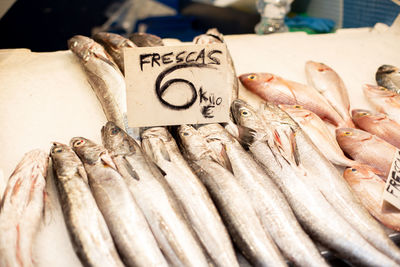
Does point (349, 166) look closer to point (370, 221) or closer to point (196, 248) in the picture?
point (370, 221)

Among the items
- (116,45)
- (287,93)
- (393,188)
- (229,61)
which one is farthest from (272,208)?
(116,45)

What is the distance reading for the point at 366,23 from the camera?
13.3 feet

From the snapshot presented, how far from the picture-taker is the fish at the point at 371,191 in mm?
1292

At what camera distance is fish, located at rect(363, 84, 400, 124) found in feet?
6.25

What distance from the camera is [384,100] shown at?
196cm

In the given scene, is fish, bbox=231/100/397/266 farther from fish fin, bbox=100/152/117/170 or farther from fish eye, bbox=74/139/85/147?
fish eye, bbox=74/139/85/147

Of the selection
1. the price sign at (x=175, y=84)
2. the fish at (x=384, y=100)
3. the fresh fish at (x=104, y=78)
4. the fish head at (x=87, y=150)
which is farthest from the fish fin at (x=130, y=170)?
the fish at (x=384, y=100)

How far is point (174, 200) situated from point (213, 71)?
0.61 m

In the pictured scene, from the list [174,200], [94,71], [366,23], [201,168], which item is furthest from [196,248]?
[366,23]

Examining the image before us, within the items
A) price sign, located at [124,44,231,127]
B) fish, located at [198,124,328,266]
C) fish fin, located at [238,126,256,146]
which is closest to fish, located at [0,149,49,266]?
price sign, located at [124,44,231,127]

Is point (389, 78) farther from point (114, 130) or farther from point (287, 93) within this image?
point (114, 130)

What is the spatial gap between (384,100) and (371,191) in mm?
822

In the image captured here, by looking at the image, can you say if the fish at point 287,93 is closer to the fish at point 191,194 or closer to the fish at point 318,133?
the fish at point 318,133

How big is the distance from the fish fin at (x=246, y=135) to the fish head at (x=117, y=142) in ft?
1.55
